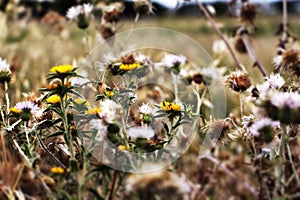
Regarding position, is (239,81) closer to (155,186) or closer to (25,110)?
(25,110)

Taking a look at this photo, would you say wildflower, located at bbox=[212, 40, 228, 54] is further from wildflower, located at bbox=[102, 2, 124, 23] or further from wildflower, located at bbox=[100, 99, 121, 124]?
wildflower, located at bbox=[100, 99, 121, 124]

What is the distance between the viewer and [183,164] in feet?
6.18

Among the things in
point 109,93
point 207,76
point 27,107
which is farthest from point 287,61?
point 27,107

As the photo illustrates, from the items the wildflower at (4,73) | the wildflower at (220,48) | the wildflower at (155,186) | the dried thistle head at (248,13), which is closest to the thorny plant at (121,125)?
the wildflower at (4,73)

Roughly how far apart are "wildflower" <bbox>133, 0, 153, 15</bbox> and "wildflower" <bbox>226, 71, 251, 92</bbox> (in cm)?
45

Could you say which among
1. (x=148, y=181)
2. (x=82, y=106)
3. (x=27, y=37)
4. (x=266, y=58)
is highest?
(x=27, y=37)

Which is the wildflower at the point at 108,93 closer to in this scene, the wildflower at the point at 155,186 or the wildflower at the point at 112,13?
the wildflower at the point at 112,13

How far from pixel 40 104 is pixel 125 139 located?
260 millimetres

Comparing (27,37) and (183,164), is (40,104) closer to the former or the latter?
(183,164)

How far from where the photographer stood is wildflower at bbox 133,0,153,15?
1.57m

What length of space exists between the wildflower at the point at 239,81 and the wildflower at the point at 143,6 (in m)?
0.45

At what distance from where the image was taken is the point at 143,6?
1.57 metres

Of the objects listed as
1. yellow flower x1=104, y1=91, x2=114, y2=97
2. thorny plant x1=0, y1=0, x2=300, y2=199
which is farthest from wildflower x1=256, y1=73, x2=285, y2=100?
yellow flower x1=104, y1=91, x2=114, y2=97

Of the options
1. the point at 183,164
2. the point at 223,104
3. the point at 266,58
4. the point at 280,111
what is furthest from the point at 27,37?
the point at 280,111
